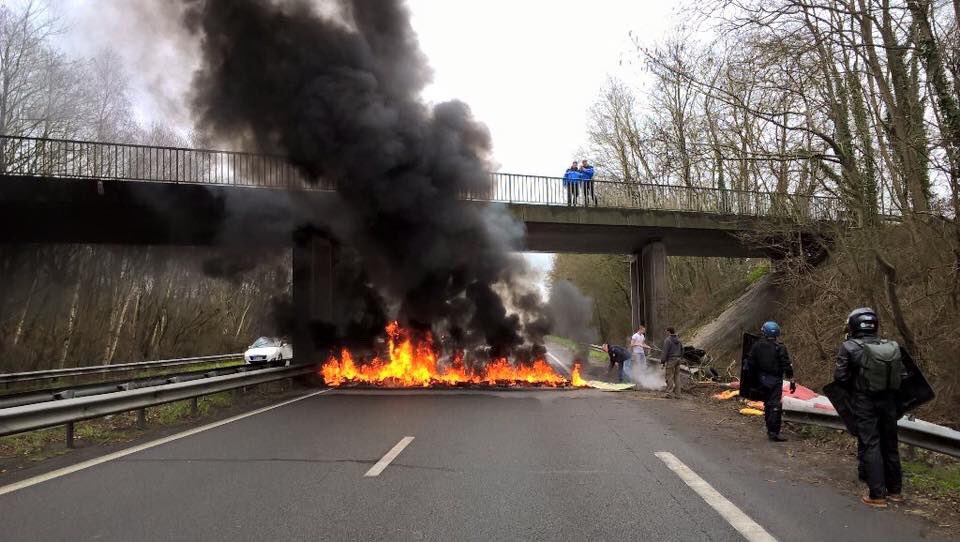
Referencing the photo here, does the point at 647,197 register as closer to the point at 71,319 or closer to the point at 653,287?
the point at 653,287

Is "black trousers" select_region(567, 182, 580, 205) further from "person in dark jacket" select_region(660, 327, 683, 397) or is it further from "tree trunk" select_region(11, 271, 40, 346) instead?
"tree trunk" select_region(11, 271, 40, 346)

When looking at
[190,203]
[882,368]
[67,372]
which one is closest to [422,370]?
[190,203]

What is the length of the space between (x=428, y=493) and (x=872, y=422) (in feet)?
11.8

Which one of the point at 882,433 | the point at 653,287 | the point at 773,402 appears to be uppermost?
the point at 653,287

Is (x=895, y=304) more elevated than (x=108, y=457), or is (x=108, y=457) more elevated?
(x=895, y=304)

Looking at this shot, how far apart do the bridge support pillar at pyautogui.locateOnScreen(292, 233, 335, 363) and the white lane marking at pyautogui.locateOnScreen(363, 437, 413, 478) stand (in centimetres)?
984

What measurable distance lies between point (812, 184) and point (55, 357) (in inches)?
950

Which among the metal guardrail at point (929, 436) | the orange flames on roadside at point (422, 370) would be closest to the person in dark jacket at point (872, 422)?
the metal guardrail at point (929, 436)

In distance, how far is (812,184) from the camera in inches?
547

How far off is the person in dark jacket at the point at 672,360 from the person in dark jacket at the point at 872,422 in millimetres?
8487

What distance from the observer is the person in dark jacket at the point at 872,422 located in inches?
203

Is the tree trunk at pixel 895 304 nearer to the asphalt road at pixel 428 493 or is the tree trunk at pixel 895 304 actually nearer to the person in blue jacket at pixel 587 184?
the asphalt road at pixel 428 493

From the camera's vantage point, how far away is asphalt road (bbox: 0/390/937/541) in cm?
435

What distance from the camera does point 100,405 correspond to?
26.0ft
